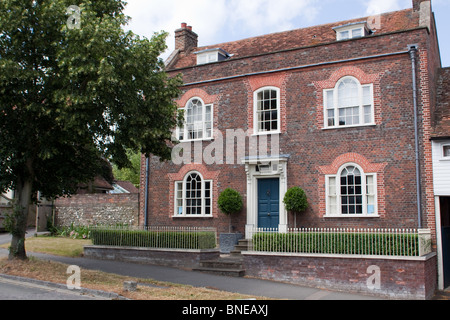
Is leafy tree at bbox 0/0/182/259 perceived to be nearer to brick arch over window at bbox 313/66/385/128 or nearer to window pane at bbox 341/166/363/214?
brick arch over window at bbox 313/66/385/128

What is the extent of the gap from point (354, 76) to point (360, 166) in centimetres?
343

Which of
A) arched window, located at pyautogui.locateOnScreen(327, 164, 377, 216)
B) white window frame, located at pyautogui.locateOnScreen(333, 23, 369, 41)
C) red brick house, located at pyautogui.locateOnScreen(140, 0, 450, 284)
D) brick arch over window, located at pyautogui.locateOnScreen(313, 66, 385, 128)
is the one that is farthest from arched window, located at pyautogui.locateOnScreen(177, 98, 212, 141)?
white window frame, located at pyautogui.locateOnScreen(333, 23, 369, 41)

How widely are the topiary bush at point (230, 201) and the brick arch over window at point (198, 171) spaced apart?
862mm

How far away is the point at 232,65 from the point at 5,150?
33.3 feet

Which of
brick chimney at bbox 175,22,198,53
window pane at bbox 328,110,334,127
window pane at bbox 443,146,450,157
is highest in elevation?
brick chimney at bbox 175,22,198,53

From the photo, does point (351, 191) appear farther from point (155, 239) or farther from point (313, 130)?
point (155, 239)

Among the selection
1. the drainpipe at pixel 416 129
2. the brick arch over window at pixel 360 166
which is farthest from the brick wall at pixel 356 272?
the brick arch over window at pixel 360 166

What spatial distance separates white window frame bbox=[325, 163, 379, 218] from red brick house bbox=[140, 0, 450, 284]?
0.04 metres

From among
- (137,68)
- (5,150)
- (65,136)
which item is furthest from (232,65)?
(5,150)

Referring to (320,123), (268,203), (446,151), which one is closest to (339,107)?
(320,123)

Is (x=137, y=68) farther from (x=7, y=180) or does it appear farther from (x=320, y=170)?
(x=320, y=170)

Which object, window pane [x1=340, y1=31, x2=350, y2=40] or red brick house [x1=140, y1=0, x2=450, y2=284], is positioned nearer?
red brick house [x1=140, y1=0, x2=450, y2=284]

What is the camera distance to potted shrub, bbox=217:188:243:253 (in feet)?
58.5

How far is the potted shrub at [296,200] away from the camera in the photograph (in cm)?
1725
